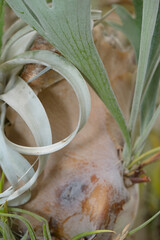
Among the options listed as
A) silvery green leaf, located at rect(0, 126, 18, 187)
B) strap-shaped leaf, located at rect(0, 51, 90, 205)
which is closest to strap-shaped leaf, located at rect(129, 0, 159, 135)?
strap-shaped leaf, located at rect(0, 51, 90, 205)

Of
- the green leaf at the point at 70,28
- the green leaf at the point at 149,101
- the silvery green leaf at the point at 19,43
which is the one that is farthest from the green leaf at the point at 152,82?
the silvery green leaf at the point at 19,43

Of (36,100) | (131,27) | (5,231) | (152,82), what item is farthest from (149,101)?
(5,231)

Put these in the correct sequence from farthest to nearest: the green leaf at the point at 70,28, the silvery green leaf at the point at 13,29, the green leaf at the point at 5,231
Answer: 1. the silvery green leaf at the point at 13,29
2. the green leaf at the point at 5,231
3. the green leaf at the point at 70,28

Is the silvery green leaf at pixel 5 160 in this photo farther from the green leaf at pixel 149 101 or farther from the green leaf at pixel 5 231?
the green leaf at pixel 149 101

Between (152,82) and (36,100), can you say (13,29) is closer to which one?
(36,100)

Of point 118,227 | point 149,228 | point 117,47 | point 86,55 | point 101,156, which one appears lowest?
point 149,228

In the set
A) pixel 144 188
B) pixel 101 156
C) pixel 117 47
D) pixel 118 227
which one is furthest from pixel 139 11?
pixel 144 188

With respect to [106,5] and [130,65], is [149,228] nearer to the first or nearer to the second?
[130,65]

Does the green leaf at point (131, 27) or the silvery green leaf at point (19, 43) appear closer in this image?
the silvery green leaf at point (19, 43)

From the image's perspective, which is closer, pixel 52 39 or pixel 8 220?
pixel 52 39

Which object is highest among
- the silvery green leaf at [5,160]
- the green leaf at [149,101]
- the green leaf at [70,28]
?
the green leaf at [70,28]
